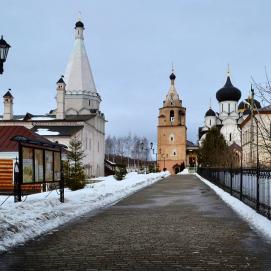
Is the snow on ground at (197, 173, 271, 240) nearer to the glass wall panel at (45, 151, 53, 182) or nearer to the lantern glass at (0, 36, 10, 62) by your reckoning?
the glass wall panel at (45, 151, 53, 182)

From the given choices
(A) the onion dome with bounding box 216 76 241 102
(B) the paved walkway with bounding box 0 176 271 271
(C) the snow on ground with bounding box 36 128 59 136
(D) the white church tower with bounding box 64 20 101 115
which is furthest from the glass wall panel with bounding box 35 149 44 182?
(A) the onion dome with bounding box 216 76 241 102

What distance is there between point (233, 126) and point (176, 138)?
12973 millimetres

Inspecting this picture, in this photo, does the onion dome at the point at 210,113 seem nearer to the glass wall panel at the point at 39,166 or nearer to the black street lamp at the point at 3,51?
the glass wall panel at the point at 39,166

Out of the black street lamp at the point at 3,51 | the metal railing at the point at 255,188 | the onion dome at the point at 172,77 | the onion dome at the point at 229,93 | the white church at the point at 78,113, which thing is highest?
the onion dome at the point at 172,77

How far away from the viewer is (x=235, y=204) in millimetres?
14492

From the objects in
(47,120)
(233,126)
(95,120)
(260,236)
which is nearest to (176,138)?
(233,126)

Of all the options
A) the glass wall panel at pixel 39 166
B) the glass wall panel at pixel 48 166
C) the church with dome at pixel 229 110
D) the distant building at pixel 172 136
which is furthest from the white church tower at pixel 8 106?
the glass wall panel at pixel 39 166

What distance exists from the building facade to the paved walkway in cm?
8308

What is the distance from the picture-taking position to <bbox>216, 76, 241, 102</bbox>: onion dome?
84625 mm

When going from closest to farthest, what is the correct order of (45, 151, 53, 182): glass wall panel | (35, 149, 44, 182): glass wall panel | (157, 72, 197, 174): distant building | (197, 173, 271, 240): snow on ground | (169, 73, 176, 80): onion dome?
1. (197, 173, 271, 240): snow on ground
2. (35, 149, 44, 182): glass wall panel
3. (45, 151, 53, 182): glass wall panel
4. (157, 72, 197, 174): distant building
5. (169, 73, 176, 80): onion dome

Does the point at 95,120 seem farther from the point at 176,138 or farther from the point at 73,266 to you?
the point at 73,266

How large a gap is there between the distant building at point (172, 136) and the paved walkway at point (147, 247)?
8308 cm

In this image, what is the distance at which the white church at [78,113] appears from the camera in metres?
54.5

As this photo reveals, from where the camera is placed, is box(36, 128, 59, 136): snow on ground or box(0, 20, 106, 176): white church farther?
box(0, 20, 106, 176): white church
